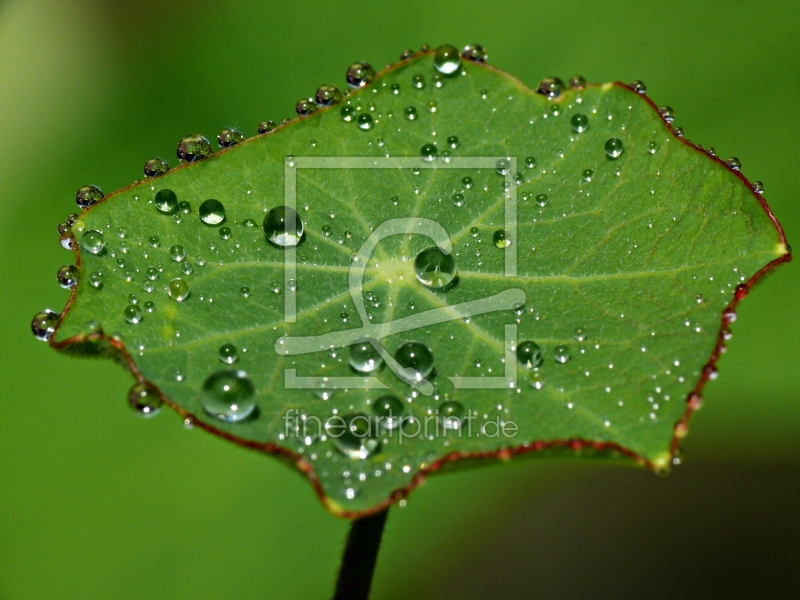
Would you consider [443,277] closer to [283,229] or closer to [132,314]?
[283,229]

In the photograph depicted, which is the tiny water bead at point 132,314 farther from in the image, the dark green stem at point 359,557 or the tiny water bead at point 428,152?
the tiny water bead at point 428,152

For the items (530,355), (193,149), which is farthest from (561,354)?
(193,149)

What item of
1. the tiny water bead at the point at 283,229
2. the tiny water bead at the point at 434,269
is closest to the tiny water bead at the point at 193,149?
the tiny water bead at the point at 283,229

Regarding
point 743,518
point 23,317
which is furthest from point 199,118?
point 743,518

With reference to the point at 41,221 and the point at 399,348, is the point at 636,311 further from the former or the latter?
the point at 41,221

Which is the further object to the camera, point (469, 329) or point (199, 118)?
point (199, 118)

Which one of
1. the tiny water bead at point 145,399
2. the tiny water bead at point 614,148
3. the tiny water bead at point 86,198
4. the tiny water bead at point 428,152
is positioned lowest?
the tiny water bead at point 145,399

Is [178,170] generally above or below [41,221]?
below
